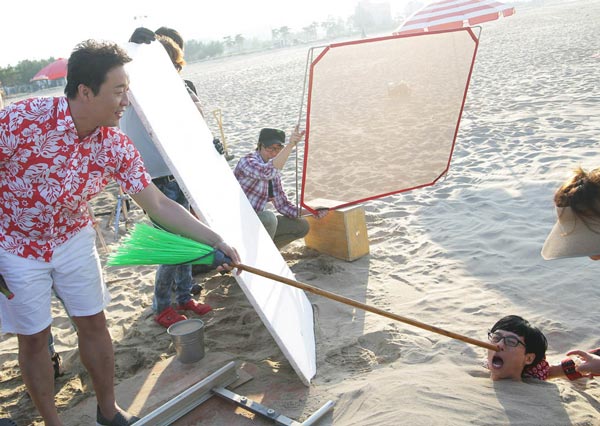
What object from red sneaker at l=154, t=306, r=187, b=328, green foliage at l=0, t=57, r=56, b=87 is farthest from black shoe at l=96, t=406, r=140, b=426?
green foliage at l=0, t=57, r=56, b=87

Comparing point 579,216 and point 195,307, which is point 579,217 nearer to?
point 579,216

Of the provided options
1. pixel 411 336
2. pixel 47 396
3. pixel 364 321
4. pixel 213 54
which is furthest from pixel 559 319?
pixel 213 54

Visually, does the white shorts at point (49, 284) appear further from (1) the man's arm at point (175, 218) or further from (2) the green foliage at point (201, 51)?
(2) the green foliage at point (201, 51)

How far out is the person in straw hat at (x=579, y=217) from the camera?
2.02 meters

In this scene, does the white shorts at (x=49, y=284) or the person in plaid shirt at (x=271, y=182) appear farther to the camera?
the person in plaid shirt at (x=271, y=182)

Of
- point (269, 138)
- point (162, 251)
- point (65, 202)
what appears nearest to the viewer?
point (65, 202)

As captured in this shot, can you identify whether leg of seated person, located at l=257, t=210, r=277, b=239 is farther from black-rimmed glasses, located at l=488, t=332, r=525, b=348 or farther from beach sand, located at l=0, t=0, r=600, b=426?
black-rimmed glasses, located at l=488, t=332, r=525, b=348

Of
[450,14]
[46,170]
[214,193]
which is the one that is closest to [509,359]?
[214,193]

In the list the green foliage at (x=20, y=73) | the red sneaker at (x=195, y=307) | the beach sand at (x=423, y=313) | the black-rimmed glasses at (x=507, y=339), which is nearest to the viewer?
the beach sand at (x=423, y=313)

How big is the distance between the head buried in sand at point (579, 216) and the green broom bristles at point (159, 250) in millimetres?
1371

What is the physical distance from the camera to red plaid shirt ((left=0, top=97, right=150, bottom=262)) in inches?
80.5

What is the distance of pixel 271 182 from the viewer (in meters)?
4.41

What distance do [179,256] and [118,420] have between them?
2.74 feet

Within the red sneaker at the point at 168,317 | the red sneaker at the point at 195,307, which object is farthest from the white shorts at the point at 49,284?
the red sneaker at the point at 195,307
